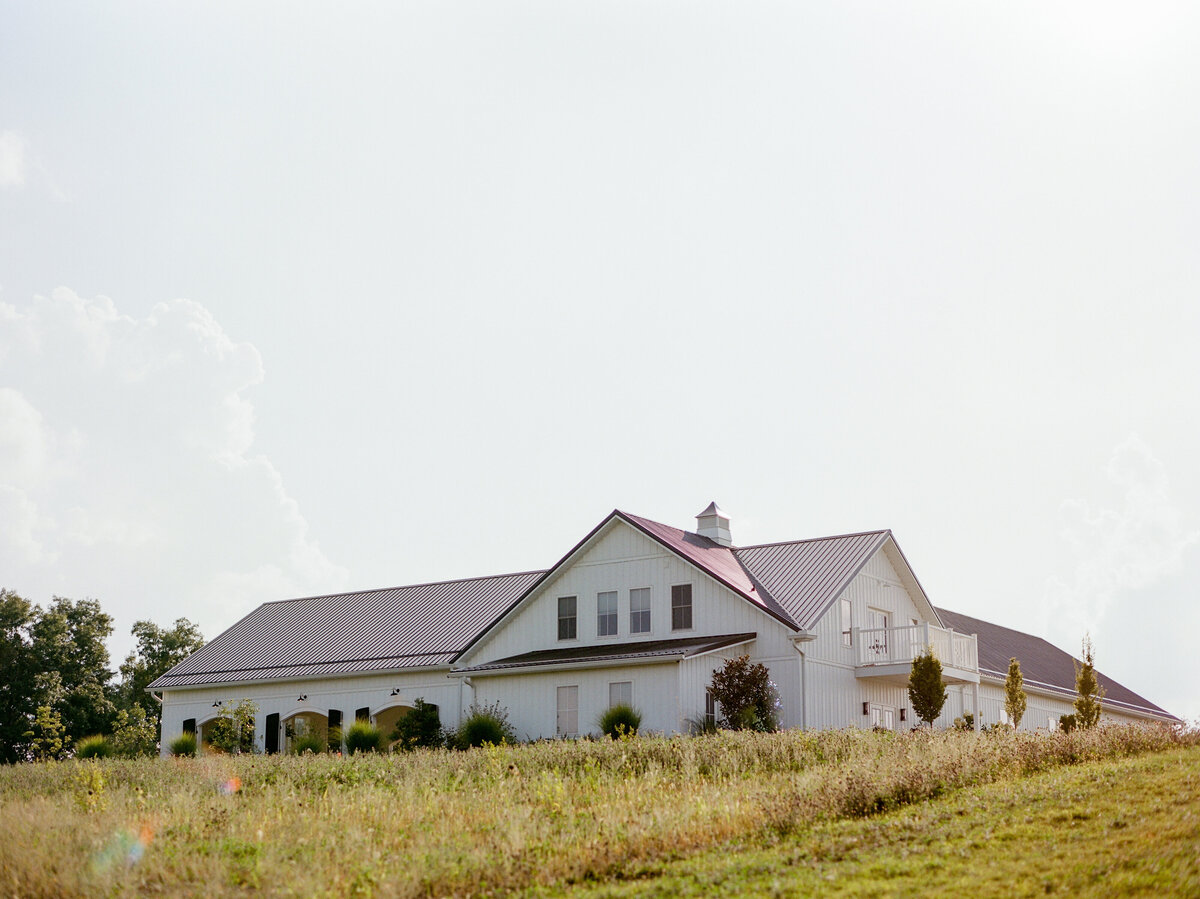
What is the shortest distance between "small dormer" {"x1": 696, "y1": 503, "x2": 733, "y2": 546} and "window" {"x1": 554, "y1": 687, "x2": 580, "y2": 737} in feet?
25.8

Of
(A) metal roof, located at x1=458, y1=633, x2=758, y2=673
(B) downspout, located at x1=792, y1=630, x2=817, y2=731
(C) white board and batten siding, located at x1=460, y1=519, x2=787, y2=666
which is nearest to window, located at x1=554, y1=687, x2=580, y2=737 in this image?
(A) metal roof, located at x1=458, y1=633, x2=758, y2=673

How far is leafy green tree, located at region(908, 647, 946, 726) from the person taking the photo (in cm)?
2945

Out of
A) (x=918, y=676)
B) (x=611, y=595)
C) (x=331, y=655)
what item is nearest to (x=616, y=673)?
(x=611, y=595)

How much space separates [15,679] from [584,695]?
104 ft

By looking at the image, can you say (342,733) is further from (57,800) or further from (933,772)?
(933,772)

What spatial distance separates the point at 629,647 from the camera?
104 ft

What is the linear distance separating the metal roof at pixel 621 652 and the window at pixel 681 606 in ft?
1.43

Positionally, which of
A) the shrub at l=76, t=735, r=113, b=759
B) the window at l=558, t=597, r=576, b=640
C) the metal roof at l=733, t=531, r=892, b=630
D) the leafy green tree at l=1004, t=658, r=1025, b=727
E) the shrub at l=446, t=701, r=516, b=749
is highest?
the metal roof at l=733, t=531, r=892, b=630

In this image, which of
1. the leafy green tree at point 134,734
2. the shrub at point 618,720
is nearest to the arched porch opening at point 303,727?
the leafy green tree at point 134,734

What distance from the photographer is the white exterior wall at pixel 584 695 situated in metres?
28.7

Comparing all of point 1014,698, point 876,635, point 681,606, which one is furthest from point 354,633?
point 1014,698

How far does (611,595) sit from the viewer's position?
33.3 m

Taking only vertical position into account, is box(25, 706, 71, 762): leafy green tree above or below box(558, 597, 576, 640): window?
below

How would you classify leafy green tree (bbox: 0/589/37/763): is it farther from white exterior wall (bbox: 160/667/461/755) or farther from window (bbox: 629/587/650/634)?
window (bbox: 629/587/650/634)
